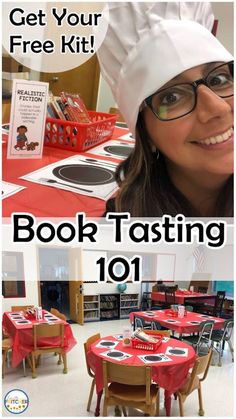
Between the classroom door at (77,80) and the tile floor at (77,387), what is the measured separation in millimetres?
556

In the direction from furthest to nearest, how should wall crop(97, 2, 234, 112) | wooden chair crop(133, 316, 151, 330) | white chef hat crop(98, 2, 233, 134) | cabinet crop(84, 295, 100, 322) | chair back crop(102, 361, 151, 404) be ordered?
chair back crop(102, 361, 151, 404), wooden chair crop(133, 316, 151, 330), cabinet crop(84, 295, 100, 322), wall crop(97, 2, 234, 112), white chef hat crop(98, 2, 233, 134)

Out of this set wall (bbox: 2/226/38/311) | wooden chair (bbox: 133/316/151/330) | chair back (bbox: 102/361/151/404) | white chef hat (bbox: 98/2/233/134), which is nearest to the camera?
white chef hat (bbox: 98/2/233/134)

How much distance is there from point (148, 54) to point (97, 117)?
0.18 m

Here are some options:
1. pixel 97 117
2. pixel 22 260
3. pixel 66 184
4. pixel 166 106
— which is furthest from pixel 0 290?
pixel 166 106

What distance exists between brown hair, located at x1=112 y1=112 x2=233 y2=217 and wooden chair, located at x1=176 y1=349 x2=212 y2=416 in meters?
0.48

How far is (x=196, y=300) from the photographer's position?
3.15 feet

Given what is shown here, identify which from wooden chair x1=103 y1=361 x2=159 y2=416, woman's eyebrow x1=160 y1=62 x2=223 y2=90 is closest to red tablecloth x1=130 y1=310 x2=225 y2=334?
wooden chair x1=103 y1=361 x2=159 y2=416

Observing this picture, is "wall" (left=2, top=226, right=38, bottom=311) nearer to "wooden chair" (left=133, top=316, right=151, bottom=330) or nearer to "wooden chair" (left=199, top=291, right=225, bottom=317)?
"wooden chair" (left=133, top=316, right=151, bottom=330)

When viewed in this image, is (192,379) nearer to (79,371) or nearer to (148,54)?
(79,371)

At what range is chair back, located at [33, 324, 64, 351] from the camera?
1.00m

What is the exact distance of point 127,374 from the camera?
1.21 m

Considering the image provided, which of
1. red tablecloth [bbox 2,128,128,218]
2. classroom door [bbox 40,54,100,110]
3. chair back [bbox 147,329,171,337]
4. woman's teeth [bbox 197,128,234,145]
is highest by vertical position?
classroom door [bbox 40,54,100,110]

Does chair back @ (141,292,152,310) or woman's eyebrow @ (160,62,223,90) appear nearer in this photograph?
woman's eyebrow @ (160,62,223,90)

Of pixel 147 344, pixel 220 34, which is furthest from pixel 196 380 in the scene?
pixel 220 34
